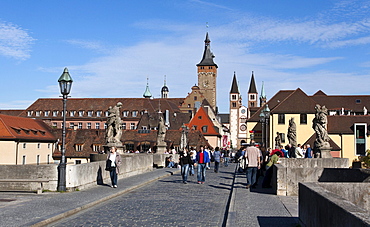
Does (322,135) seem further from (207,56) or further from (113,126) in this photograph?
(207,56)

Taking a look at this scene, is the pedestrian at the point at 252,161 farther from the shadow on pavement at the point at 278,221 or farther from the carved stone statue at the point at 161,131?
the carved stone statue at the point at 161,131

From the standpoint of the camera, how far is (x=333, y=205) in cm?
596

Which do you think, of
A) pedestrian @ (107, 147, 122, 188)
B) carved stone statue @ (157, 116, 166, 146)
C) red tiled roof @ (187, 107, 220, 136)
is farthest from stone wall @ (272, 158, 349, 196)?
red tiled roof @ (187, 107, 220, 136)

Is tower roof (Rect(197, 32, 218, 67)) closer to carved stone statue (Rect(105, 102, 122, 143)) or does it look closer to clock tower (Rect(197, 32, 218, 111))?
clock tower (Rect(197, 32, 218, 111))

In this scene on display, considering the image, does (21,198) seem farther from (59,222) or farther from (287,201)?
(287,201)

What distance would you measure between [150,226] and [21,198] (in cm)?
553

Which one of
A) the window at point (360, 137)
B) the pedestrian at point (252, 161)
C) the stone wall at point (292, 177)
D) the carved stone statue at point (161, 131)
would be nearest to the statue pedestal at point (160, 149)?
the carved stone statue at point (161, 131)

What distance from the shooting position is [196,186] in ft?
62.8

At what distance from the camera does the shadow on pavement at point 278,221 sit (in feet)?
30.0

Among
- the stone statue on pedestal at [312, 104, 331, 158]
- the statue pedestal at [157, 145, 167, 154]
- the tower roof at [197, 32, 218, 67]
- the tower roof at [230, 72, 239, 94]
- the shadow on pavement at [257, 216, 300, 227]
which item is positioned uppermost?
the tower roof at [197, 32, 218, 67]

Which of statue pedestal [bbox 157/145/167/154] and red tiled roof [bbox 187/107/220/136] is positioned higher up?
red tiled roof [bbox 187/107/220/136]

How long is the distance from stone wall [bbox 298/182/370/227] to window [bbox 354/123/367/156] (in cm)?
5980

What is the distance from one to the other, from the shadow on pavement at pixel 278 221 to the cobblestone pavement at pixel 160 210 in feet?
3.08

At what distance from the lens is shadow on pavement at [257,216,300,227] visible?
361 inches
